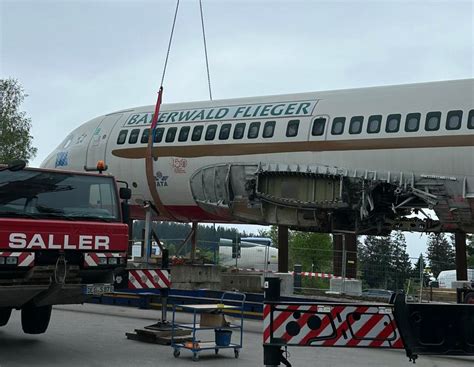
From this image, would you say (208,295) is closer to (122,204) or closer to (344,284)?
(344,284)

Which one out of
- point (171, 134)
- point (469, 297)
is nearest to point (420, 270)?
point (469, 297)

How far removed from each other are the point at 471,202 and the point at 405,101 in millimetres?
2752

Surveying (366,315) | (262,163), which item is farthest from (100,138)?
(366,315)

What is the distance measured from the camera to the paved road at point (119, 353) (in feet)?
32.2

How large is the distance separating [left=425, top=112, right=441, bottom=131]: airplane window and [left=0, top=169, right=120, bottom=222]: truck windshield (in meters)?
7.59

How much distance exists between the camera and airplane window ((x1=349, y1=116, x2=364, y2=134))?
15763 mm

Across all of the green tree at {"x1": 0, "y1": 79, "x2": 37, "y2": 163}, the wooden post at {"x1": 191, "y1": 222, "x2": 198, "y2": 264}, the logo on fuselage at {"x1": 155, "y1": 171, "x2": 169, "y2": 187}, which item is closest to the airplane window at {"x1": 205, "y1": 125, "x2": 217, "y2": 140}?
the logo on fuselage at {"x1": 155, "y1": 171, "x2": 169, "y2": 187}

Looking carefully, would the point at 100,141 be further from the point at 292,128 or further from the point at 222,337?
the point at 222,337

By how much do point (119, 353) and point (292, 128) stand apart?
8037mm

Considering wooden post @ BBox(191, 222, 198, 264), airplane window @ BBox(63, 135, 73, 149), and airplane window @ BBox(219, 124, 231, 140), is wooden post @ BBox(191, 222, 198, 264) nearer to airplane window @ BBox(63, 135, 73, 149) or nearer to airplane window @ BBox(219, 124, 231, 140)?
airplane window @ BBox(219, 124, 231, 140)

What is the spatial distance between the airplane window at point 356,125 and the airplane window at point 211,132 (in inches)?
153

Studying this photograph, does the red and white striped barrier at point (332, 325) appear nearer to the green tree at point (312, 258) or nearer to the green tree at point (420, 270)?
the green tree at point (420, 270)

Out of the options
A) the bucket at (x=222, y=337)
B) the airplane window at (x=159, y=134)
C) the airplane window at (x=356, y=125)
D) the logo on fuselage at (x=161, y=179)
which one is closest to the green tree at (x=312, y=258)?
the logo on fuselage at (x=161, y=179)

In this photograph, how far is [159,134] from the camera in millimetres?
18953
